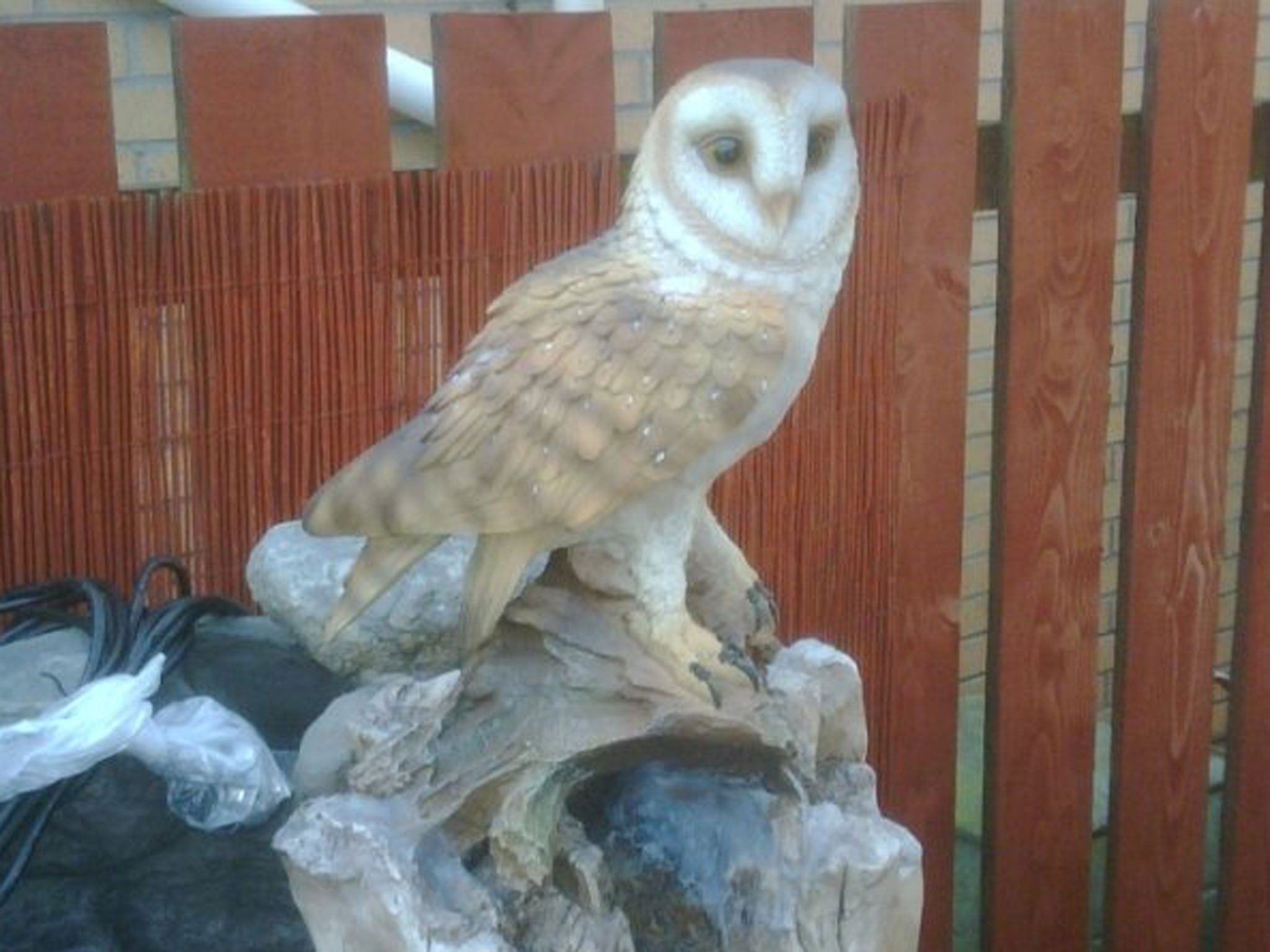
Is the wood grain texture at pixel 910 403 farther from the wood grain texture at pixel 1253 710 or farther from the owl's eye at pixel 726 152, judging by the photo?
the owl's eye at pixel 726 152

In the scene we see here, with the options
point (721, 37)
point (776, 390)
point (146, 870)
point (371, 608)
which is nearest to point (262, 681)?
point (371, 608)

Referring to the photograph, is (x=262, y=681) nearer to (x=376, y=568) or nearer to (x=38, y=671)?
(x=38, y=671)

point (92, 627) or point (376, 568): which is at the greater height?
point (376, 568)

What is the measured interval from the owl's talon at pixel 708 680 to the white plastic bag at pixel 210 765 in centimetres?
40

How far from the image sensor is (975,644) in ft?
12.0

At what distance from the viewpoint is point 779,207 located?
3.98ft

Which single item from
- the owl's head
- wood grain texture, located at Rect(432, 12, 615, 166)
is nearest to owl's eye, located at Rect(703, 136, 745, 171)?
the owl's head

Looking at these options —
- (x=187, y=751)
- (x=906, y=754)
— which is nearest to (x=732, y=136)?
(x=187, y=751)

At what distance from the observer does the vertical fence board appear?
2160 millimetres

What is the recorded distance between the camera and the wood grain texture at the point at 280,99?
1819 mm

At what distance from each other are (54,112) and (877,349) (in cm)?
99

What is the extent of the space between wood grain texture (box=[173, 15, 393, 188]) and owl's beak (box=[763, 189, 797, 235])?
0.79 metres

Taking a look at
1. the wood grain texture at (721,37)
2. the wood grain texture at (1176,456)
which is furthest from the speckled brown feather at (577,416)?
the wood grain texture at (1176,456)

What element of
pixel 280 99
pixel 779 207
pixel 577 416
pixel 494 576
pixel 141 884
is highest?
pixel 280 99
